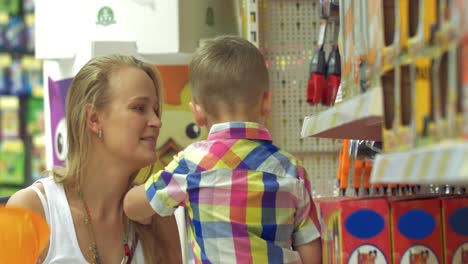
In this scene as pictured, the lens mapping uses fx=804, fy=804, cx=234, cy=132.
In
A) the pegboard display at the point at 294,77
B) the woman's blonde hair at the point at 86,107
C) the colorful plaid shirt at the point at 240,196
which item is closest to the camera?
the colorful plaid shirt at the point at 240,196

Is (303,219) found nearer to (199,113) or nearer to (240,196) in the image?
(240,196)

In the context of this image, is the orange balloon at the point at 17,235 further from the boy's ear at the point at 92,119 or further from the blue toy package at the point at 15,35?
the blue toy package at the point at 15,35

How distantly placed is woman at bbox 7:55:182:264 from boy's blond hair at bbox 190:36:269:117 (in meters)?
0.52

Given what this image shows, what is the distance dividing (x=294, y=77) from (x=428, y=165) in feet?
7.64

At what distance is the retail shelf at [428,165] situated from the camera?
66 cm

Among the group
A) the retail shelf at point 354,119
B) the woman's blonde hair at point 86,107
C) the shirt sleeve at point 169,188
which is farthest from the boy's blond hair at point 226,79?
the woman's blonde hair at point 86,107

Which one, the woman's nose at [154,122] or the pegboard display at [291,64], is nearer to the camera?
the woman's nose at [154,122]

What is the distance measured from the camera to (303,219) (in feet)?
5.53

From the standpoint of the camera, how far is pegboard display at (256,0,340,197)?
3.03 meters

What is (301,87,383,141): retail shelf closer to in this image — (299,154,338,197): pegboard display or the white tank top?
the white tank top

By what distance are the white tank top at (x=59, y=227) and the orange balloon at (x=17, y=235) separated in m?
0.43

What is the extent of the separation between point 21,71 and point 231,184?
4.58m

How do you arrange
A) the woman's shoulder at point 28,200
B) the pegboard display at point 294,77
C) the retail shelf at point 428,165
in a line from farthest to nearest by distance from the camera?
1. the pegboard display at point 294,77
2. the woman's shoulder at point 28,200
3. the retail shelf at point 428,165

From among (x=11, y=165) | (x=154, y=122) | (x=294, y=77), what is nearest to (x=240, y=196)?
(x=154, y=122)
